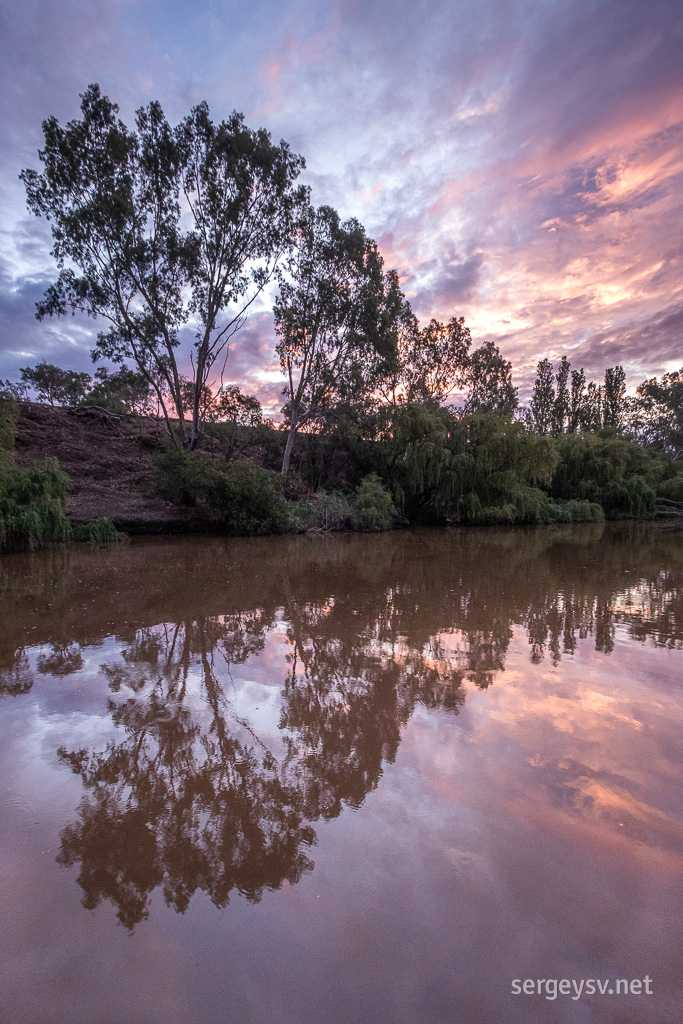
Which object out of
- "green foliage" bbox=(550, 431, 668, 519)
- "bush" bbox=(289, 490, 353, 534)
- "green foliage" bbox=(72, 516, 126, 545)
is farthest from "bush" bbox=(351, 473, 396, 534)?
"green foliage" bbox=(550, 431, 668, 519)

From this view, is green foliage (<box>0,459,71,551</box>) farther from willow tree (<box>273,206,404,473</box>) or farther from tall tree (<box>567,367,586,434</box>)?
tall tree (<box>567,367,586,434</box>)

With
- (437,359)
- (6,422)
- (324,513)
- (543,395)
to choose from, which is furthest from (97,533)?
(543,395)

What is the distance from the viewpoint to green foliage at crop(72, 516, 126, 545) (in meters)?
13.1

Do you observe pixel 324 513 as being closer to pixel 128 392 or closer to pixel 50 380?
pixel 128 392

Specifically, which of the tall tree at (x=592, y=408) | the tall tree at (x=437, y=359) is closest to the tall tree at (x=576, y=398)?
the tall tree at (x=592, y=408)

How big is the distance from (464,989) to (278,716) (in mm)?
2076

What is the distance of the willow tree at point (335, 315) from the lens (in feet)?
63.2

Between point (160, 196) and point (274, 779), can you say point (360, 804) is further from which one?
point (160, 196)

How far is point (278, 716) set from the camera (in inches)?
133

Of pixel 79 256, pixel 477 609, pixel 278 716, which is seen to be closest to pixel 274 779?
pixel 278 716

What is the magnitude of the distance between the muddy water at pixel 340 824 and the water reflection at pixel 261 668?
20mm

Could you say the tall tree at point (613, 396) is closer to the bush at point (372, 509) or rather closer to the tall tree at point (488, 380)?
the tall tree at point (488, 380)

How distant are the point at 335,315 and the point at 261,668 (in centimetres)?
1834

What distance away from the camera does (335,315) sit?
1991cm
